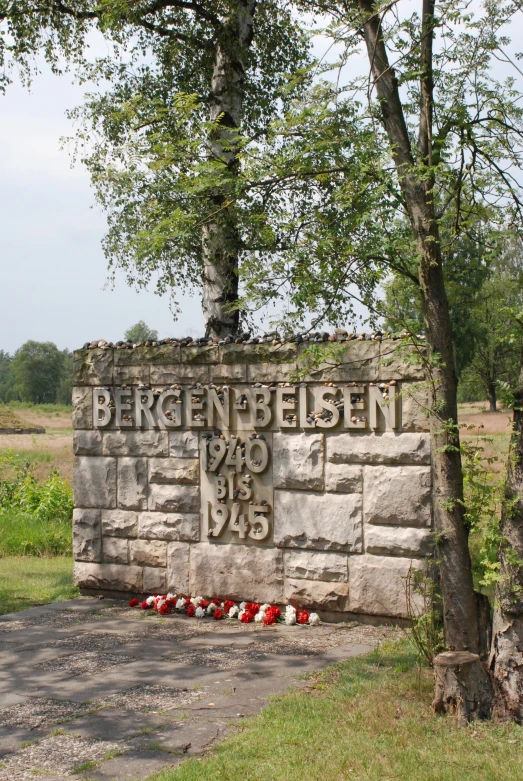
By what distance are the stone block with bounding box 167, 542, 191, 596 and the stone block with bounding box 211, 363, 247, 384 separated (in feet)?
4.91

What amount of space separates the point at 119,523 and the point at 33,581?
1.86 metres

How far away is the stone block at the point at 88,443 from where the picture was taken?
8.22 meters

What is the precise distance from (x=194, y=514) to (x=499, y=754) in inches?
158

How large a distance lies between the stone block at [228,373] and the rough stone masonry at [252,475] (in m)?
0.01

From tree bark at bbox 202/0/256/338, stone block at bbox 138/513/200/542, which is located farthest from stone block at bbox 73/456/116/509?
tree bark at bbox 202/0/256/338

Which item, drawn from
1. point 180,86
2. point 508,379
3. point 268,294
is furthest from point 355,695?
point 180,86

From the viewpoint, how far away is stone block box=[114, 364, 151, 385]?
7.92 m

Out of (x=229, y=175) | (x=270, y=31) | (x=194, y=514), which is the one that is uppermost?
(x=270, y=31)

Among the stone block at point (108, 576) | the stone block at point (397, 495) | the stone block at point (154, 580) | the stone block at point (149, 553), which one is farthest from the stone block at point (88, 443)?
the stone block at point (397, 495)

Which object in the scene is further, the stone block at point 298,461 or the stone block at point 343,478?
the stone block at point 298,461

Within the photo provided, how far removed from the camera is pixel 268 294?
17.1 feet

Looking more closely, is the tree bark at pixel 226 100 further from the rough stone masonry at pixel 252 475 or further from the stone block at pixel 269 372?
the stone block at pixel 269 372

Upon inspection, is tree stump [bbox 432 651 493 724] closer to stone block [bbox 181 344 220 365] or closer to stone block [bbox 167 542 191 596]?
stone block [bbox 167 542 191 596]

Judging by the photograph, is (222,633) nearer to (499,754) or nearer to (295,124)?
(499,754)
